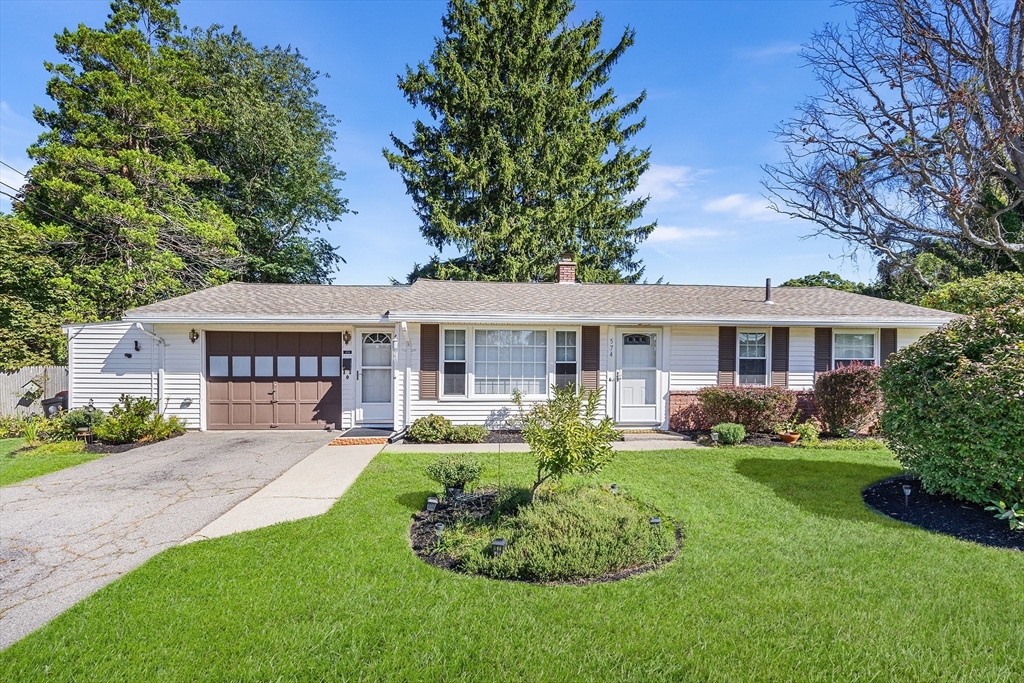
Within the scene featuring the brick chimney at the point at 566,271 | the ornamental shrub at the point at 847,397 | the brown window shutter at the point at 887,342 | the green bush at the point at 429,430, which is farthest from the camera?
the brick chimney at the point at 566,271

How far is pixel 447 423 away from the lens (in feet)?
31.4

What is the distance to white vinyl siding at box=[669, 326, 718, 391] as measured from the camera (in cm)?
1041

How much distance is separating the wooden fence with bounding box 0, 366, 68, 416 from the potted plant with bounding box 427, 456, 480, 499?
1194 centimetres

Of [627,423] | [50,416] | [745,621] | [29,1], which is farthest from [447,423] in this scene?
[29,1]

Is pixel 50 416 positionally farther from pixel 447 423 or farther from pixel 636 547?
pixel 636 547

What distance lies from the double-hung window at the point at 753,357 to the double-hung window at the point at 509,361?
462 cm

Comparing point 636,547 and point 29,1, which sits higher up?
point 29,1

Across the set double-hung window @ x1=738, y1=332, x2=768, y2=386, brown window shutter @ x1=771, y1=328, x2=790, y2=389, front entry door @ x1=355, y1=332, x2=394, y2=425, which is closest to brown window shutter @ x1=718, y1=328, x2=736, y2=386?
double-hung window @ x1=738, y1=332, x2=768, y2=386

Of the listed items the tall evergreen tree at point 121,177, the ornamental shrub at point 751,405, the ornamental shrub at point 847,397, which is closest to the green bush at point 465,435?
the ornamental shrub at point 751,405

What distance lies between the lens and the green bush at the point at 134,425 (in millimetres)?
8922

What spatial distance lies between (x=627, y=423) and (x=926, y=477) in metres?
5.55

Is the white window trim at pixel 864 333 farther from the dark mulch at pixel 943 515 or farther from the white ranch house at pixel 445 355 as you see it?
the dark mulch at pixel 943 515

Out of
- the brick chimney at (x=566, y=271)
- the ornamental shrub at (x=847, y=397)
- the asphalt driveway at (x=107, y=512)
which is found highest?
the brick chimney at (x=566, y=271)

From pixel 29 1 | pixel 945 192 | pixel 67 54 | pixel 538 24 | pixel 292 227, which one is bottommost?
pixel 945 192
